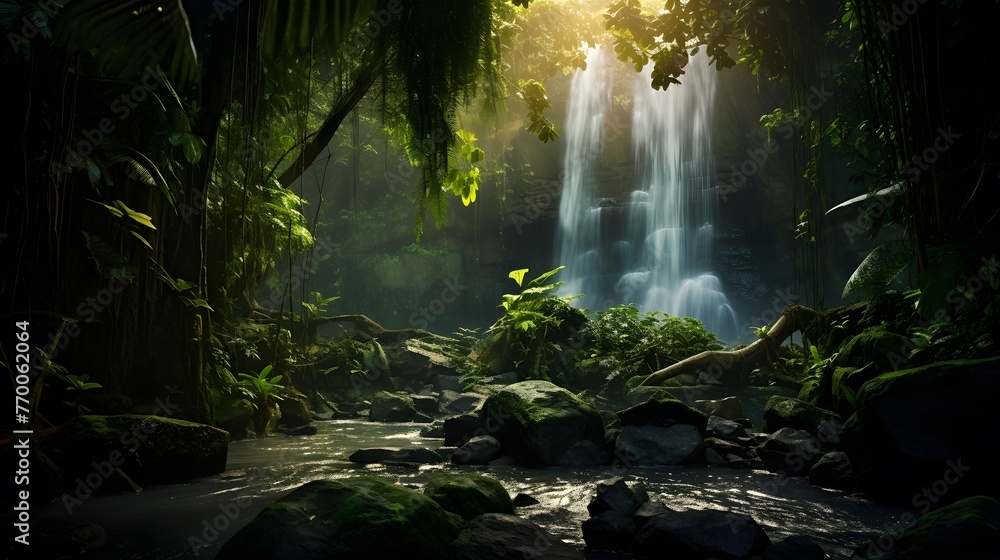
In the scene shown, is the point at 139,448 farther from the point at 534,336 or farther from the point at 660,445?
the point at 534,336

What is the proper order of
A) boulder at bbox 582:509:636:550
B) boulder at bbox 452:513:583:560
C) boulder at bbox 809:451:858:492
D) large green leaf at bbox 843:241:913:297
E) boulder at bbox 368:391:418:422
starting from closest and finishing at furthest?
1. boulder at bbox 452:513:583:560
2. boulder at bbox 582:509:636:550
3. boulder at bbox 809:451:858:492
4. large green leaf at bbox 843:241:913:297
5. boulder at bbox 368:391:418:422

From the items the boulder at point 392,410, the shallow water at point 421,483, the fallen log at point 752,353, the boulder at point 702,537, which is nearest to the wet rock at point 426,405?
the boulder at point 392,410

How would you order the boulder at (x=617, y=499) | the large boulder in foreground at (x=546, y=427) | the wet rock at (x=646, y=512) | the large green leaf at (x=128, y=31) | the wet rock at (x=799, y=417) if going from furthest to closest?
the wet rock at (x=799, y=417), the large boulder in foreground at (x=546, y=427), the boulder at (x=617, y=499), the wet rock at (x=646, y=512), the large green leaf at (x=128, y=31)

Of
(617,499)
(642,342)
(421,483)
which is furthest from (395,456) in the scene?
(642,342)

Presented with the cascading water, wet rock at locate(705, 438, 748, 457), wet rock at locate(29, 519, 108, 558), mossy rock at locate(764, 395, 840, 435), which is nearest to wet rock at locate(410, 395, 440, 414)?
wet rock at locate(705, 438, 748, 457)

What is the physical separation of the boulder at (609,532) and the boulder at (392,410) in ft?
23.9

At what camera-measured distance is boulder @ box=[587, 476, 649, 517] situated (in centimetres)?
408

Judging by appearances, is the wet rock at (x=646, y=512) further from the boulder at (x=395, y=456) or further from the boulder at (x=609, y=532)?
the boulder at (x=395, y=456)

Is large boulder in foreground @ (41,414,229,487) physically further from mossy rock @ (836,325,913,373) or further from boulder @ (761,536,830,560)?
mossy rock @ (836,325,913,373)

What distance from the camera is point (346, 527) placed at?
327 centimetres

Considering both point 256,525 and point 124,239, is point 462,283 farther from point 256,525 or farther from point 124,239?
point 256,525

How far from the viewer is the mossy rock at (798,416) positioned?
22.4 ft

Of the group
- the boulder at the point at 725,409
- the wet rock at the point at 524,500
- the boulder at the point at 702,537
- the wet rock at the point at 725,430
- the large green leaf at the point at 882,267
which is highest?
the large green leaf at the point at 882,267

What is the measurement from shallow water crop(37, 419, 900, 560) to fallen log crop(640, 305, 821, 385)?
496 cm
